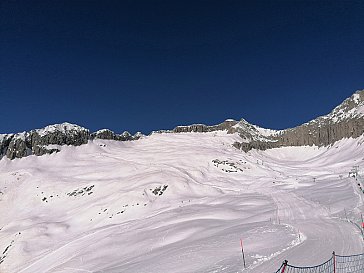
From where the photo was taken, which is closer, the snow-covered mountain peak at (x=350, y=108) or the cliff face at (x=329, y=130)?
the cliff face at (x=329, y=130)

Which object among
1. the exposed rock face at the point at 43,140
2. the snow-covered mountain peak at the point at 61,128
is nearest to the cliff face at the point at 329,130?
the exposed rock face at the point at 43,140

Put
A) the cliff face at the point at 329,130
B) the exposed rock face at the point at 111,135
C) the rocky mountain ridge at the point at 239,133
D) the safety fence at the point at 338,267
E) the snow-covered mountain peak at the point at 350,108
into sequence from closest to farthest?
the safety fence at the point at 338,267
the rocky mountain ridge at the point at 239,133
the exposed rock face at the point at 111,135
the cliff face at the point at 329,130
the snow-covered mountain peak at the point at 350,108

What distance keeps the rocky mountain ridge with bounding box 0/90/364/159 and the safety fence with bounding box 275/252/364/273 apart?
3926 inches

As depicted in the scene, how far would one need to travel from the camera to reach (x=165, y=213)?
4734cm

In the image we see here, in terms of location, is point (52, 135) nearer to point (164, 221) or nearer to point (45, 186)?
point (45, 186)

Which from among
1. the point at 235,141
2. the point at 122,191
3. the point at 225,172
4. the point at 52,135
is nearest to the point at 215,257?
the point at 122,191

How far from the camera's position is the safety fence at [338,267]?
1429 cm

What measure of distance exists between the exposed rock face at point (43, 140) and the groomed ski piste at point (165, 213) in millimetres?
2796

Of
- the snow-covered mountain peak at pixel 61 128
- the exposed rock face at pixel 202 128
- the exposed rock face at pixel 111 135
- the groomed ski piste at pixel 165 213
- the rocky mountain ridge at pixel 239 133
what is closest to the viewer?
the groomed ski piste at pixel 165 213

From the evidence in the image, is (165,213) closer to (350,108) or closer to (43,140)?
(43,140)

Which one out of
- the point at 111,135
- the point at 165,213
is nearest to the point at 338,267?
the point at 165,213

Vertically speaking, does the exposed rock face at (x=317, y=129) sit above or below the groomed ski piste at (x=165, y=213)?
above

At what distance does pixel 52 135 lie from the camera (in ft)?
353

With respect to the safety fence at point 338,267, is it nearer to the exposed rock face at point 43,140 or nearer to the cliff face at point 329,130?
the exposed rock face at point 43,140
